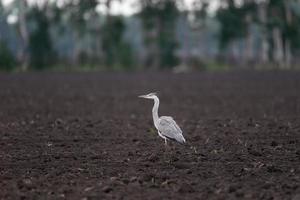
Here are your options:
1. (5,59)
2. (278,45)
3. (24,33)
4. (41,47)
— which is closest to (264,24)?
(278,45)

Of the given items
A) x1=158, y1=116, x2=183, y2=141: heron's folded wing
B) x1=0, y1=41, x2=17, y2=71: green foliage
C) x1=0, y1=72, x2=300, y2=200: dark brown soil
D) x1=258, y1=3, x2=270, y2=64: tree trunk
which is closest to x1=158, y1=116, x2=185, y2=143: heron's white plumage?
x1=158, y1=116, x2=183, y2=141: heron's folded wing

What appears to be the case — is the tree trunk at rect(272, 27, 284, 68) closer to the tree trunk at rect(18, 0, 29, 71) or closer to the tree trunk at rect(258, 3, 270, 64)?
the tree trunk at rect(258, 3, 270, 64)

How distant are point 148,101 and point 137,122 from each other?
9553 mm

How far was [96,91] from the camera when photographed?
3412 centimetres

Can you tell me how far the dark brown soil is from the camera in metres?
10.3

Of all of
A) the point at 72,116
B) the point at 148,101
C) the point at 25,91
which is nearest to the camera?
the point at 72,116

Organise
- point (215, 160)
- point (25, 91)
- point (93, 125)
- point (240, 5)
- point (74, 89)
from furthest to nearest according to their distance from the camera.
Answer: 1. point (240, 5)
2. point (74, 89)
3. point (25, 91)
4. point (93, 125)
5. point (215, 160)

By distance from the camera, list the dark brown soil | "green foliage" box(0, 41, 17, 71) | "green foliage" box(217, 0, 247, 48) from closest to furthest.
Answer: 1. the dark brown soil
2. "green foliage" box(0, 41, 17, 71)
3. "green foliage" box(217, 0, 247, 48)

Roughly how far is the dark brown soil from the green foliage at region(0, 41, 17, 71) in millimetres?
36592

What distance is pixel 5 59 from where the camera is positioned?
203ft

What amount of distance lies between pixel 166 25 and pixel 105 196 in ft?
228

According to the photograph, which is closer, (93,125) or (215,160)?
(215,160)

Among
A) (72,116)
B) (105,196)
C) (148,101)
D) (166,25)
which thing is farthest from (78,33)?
(105,196)

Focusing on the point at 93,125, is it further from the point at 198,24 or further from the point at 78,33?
the point at 198,24
